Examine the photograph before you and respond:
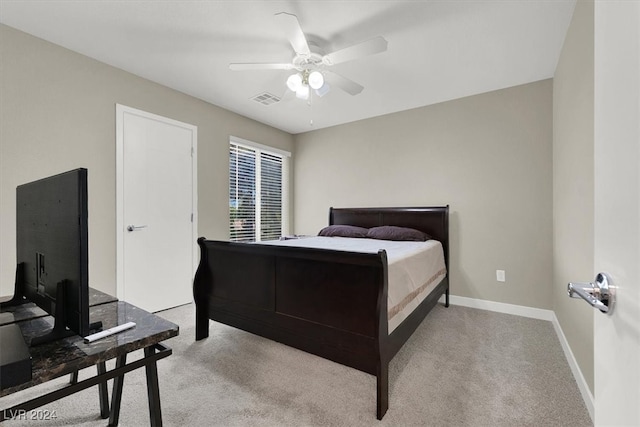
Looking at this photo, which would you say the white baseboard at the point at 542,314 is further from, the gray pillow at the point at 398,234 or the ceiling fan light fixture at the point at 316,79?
the ceiling fan light fixture at the point at 316,79

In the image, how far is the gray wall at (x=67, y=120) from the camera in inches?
84.9

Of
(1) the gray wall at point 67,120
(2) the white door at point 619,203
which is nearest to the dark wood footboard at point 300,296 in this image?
(2) the white door at point 619,203

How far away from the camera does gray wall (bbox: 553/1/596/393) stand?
1646 millimetres

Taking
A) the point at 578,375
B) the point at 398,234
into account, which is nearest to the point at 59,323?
the point at 578,375

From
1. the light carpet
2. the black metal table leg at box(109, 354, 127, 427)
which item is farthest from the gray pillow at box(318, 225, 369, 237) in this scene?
the black metal table leg at box(109, 354, 127, 427)

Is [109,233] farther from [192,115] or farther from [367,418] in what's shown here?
[367,418]

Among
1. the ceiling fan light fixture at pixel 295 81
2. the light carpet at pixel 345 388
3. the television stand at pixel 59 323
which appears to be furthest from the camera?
the ceiling fan light fixture at pixel 295 81

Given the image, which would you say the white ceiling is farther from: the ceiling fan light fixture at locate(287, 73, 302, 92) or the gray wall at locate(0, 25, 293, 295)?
the ceiling fan light fixture at locate(287, 73, 302, 92)

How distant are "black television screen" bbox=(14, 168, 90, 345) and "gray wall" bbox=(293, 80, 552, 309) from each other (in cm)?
356

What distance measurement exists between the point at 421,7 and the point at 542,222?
2.46m

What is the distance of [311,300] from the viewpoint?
6.17 ft

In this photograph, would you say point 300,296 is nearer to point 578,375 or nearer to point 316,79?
point 316,79

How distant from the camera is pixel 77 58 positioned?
2.54 meters

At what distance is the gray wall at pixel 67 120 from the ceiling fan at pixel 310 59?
1.40 meters
